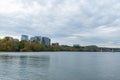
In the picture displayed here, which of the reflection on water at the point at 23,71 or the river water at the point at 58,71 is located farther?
the river water at the point at 58,71

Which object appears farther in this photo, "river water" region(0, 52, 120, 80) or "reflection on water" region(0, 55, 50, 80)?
"river water" region(0, 52, 120, 80)

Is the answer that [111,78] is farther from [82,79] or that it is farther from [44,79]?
[44,79]

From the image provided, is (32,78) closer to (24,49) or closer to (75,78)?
(75,78)

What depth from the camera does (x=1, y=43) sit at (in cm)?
18525

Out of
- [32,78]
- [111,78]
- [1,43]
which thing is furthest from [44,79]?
[1,43]

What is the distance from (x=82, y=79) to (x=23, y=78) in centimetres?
834

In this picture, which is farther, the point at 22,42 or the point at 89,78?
the point at 22,42

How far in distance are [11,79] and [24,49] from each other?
164486mm

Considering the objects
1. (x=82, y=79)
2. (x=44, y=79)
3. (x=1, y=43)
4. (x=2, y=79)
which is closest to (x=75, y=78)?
(x=82, y=79)

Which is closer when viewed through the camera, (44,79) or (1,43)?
(44,79)

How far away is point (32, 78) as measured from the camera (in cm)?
3328

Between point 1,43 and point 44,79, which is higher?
point 1,43

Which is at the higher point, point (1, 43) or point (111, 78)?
point (1, 43)

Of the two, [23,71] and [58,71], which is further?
[58,71]
